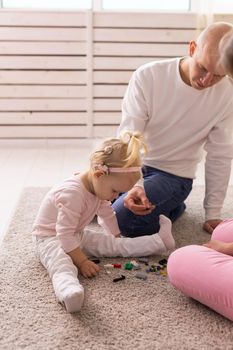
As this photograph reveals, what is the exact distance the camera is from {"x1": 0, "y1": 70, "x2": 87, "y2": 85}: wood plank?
8.58 ft

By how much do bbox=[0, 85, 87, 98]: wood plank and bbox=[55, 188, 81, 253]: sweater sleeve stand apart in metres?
1.64

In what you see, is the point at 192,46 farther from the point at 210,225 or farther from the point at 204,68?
the point at 210,225

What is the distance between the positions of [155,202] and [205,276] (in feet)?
1.43

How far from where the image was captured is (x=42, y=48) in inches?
102

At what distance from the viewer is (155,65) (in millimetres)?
1360

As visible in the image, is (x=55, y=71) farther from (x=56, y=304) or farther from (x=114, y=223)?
(x=56, y=304)

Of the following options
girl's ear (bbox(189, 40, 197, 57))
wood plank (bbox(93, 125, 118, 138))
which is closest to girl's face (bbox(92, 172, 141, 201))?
girl's ear (bbox(189, 40, 197, 57))

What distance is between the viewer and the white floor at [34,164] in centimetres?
175

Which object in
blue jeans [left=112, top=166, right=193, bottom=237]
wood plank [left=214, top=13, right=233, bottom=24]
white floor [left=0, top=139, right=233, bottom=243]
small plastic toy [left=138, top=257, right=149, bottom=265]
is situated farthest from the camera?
wood plank [left=214, top=13, right=233, bottom=24]

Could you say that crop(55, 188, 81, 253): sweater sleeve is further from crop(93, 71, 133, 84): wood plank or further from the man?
crop(93, 71, 133, 84): wood plank

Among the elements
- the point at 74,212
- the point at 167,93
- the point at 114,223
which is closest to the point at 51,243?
the point at 74,212

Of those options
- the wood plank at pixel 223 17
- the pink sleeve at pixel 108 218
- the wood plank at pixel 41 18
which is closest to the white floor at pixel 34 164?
the pink sleeve at pixel 108 218

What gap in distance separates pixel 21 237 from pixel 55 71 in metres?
1.51

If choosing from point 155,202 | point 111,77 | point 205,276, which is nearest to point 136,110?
point 155,202
